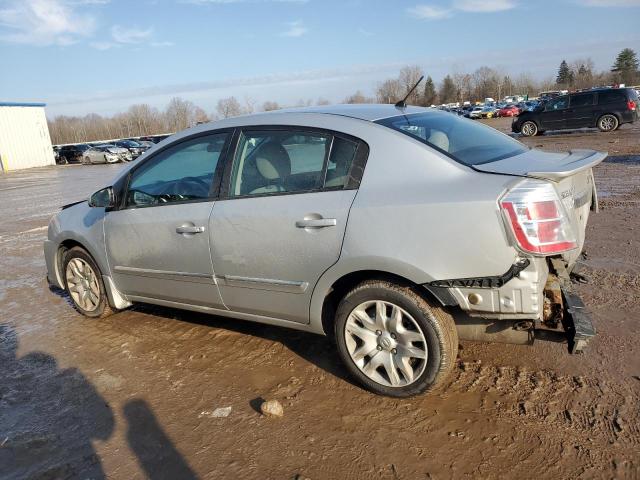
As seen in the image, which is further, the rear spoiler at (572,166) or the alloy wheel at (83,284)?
the alloy wheel at (83,284)

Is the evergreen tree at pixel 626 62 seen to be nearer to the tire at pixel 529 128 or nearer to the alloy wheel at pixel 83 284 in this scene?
the tire at pixel 529 128

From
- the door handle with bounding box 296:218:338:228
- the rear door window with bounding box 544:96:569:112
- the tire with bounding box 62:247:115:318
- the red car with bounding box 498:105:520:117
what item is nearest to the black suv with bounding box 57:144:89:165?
the rear door window with bounding box 544:96:569:112

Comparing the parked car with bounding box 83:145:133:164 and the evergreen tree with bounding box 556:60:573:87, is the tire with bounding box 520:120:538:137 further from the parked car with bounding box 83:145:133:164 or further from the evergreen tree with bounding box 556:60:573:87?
the evergreen tree with bounding box 556:60:573:87

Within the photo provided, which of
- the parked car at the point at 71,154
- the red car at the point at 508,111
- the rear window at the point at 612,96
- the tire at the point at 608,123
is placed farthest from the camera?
the red car at the point at 508,111

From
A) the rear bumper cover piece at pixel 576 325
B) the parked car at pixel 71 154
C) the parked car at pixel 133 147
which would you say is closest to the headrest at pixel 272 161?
the rear bumper cover piece at pixel 576 325

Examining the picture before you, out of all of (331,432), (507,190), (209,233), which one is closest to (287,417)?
(331,432)

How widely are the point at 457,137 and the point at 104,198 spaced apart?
9.71 feet

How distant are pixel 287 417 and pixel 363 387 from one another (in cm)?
53

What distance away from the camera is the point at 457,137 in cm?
342

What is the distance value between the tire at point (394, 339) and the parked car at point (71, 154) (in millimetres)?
43902

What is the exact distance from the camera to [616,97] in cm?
2117

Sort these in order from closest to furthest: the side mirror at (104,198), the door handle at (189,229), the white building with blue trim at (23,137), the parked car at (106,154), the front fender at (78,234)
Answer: the door handle at (189,229)
the side mirror at (104,198)
the front fender at (78,234)
the white building with blue trim at (23,137)
the parked car at (106,154)

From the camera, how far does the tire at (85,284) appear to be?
473 centimetres

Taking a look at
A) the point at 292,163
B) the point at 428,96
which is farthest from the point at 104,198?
the point at 428,96
